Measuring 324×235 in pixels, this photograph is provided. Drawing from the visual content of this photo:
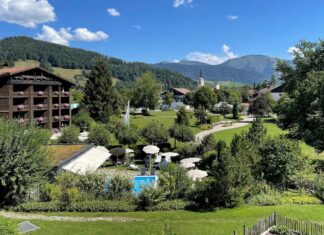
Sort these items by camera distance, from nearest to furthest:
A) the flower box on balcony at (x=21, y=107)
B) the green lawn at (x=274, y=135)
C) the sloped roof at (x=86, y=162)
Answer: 1. the sloped roof at (x=86, y=162)
2. the green lawn at (x=274, y=135)
3. the flower box on balcony at (x=21, y=107)

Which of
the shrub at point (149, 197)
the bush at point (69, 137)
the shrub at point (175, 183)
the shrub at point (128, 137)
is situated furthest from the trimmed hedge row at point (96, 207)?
the shrub at point (128, 137)

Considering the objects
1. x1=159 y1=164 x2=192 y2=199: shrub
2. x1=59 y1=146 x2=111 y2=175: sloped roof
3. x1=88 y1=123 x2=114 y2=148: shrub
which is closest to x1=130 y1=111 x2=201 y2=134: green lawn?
x1=88 y1=123 x2=114 y2=148: shrub

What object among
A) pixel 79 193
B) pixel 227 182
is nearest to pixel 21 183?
pixel 79 193

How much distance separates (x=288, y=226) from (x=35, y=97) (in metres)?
51.1

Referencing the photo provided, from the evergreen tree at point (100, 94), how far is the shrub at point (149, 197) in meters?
47.7

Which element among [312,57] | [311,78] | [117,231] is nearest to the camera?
[117,231]

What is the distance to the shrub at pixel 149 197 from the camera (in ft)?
73.4

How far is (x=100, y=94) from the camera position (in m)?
73.6

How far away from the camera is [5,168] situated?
2227 centimetres

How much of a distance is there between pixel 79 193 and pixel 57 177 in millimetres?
2277

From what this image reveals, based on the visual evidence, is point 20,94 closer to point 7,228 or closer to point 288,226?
point 288,226

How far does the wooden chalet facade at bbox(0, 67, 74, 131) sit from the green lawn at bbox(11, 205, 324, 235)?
121 ft

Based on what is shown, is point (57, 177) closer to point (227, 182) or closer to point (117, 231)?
point (117, 231)

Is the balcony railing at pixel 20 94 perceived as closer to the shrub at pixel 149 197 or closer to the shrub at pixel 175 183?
the shrub at pixel 175 183
